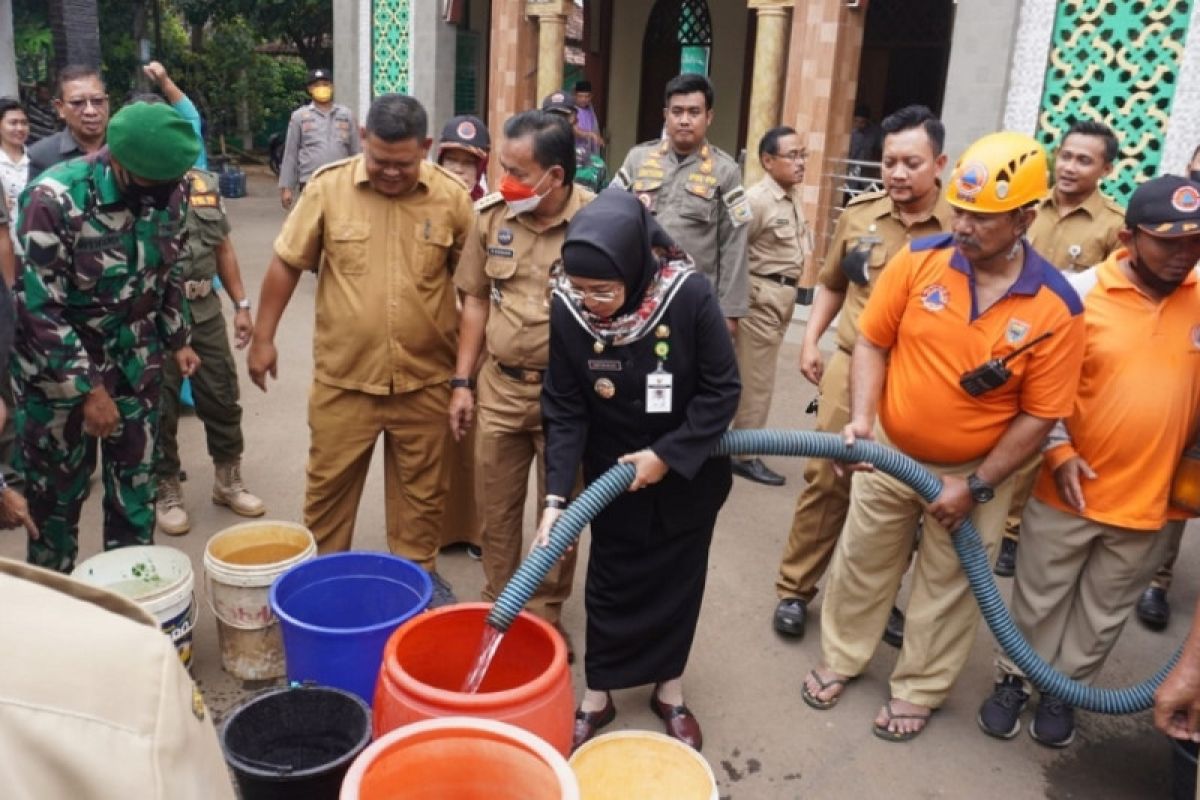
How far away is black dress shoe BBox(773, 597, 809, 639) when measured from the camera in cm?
385

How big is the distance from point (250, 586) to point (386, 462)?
0.91 metres

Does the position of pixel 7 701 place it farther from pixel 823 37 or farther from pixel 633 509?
pixel 823 37

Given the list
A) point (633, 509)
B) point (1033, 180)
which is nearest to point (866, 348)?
point (1033, 180)

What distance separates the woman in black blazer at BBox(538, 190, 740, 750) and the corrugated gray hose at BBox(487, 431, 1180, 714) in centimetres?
11

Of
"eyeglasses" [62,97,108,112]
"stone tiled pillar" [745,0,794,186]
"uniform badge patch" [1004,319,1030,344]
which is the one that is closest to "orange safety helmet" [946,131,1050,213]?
"uniform badge patch" [1004,319,1030,344]

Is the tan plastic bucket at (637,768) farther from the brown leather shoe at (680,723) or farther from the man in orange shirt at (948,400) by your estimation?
the man in orange shirt at (948,400)

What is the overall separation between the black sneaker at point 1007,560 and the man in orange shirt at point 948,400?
1.29 metres

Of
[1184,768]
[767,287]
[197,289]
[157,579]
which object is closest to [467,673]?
[157,579]

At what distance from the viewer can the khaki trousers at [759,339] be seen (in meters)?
5.37

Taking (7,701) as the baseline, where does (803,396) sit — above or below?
below

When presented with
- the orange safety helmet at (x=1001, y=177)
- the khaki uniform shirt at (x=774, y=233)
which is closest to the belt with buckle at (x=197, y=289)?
the khaki uniform shirt at (x=774, y=233)

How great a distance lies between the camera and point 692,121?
4688mm

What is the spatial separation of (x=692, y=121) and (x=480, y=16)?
973cm

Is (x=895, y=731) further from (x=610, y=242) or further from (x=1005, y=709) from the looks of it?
(x=610, y=242)
